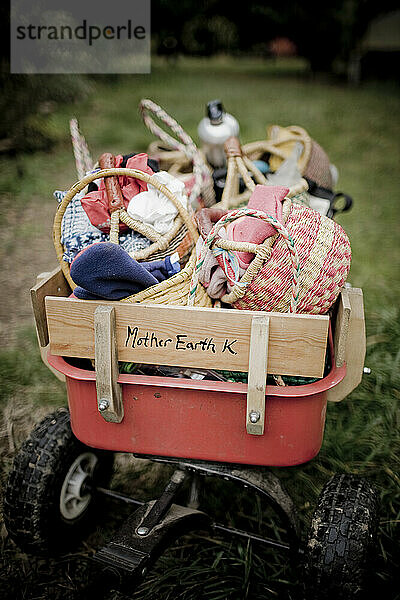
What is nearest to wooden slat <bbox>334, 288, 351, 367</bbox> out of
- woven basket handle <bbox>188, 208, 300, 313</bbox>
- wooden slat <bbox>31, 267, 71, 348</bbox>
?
woven basket handle <bbox>188, 208, 300, 313</bbox>

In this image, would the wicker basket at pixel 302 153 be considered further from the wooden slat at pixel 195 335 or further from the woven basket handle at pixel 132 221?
the wooden slat at pixel 195 335

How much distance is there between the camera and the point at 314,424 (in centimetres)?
148

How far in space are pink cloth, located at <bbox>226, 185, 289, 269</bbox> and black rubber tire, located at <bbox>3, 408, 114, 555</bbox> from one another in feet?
2.61

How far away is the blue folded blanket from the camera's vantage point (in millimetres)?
1329

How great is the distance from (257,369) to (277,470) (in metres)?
1.06

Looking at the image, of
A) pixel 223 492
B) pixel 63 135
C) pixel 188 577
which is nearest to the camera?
pixel 188 577

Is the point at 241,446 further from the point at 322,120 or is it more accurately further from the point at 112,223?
the point at 322,120

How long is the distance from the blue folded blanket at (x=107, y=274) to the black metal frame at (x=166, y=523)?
516mm

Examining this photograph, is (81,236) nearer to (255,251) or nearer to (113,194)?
(113,194)

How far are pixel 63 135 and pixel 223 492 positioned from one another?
5620 millimetres

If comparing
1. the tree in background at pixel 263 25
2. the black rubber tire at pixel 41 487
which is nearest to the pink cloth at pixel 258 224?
the black rubber tire at pixel 41 487

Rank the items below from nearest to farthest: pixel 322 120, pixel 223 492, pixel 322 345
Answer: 1. pixel 322 345
2. pixel 223 492
3. pixel 322 120

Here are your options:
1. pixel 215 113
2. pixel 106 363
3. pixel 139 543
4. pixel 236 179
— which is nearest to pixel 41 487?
pixel 139 543

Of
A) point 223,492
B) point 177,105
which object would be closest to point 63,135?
point 177,105
